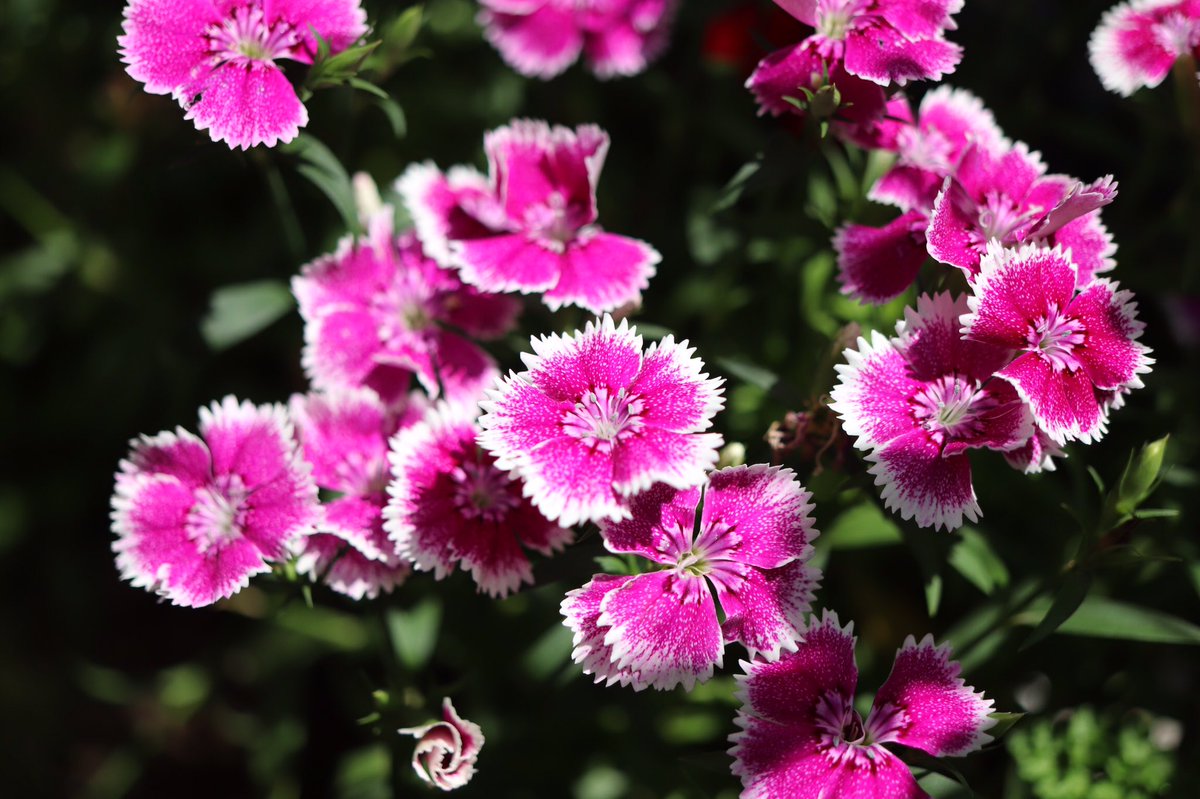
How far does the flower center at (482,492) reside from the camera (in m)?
1.70

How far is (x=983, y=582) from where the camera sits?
1830 mm

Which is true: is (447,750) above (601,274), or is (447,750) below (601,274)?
below

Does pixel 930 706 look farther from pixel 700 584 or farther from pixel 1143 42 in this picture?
pixel 1143 42

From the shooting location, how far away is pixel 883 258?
5.65ft

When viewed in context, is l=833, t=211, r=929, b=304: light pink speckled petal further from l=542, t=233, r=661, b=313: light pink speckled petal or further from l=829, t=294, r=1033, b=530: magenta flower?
l=542, t=233, r=661, b=313: light pink speckled petal

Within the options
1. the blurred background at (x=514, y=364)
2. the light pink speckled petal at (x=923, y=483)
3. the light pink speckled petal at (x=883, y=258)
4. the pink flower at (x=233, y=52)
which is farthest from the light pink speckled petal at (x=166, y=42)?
the light pink speckled petal at (x=923, y=483)

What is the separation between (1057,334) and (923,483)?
314mm

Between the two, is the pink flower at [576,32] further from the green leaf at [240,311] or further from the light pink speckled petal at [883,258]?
the light pink speckled petal at [883,258]

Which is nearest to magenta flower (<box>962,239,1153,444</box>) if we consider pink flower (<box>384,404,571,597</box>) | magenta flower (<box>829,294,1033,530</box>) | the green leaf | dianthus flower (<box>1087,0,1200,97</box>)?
magenta flower (<box>829,294,1033,530</box>)

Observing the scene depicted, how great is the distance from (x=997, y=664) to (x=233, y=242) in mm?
2272

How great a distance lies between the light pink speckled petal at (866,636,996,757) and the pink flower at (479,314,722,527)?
1.54ft

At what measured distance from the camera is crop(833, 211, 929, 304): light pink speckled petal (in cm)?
170

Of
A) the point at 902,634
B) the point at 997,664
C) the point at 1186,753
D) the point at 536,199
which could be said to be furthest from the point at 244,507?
the point at 1186,753

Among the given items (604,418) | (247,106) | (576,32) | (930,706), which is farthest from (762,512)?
(576,32)
